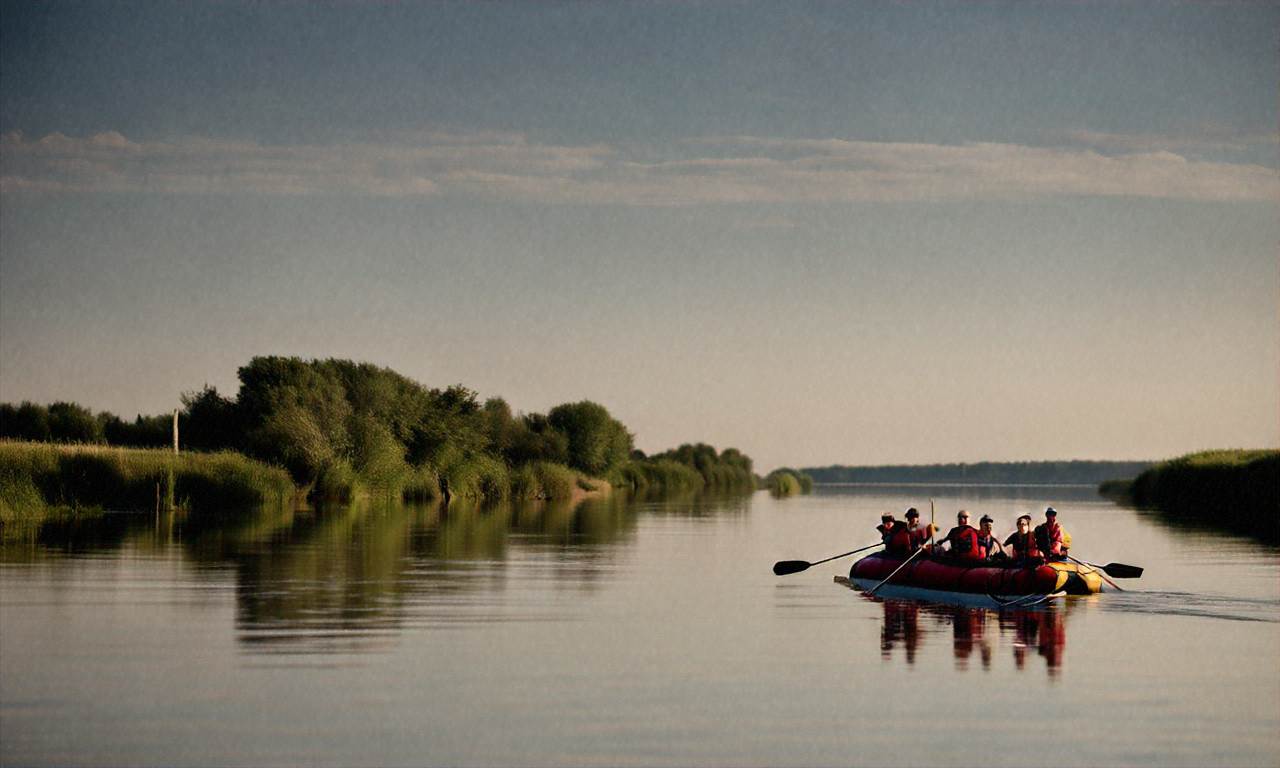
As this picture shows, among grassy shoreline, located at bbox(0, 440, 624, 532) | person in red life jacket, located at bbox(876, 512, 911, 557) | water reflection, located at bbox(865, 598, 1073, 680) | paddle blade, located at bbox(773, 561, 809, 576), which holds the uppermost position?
→ grassy shoreline, located at bbox(0, 440, 624, 532)

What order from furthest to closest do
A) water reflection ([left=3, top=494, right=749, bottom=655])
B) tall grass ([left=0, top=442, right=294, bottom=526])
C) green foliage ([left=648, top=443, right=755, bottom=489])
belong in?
green foliage ([left=648, top=443, right=755, bottom=489]) → tall grass ([left=0, top=442, right=294, bottom=526]) → water reflection ([left=3, top=494, right=749, bottom=655])

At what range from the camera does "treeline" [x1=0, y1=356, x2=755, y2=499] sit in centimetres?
4741

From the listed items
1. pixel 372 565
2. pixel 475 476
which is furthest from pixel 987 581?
pixel 475 476

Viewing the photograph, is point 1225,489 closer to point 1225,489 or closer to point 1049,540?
point 1225,489

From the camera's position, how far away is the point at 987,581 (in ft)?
66.0

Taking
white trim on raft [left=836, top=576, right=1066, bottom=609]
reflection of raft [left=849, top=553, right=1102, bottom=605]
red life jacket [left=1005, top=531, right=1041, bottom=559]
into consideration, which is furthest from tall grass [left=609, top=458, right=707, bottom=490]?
red life jacket [left=1005, top=531, right=1041, bottom=559]

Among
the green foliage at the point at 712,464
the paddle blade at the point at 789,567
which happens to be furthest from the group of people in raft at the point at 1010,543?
the green foliage at the point at 712,464

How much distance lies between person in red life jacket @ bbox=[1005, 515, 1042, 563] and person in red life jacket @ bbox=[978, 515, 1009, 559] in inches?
9.2

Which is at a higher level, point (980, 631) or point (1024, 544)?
point (1024, 544)

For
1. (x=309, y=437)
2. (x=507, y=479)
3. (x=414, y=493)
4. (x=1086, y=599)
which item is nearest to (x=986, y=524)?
(x=1086, y=599)

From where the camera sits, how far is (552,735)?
10516 mm

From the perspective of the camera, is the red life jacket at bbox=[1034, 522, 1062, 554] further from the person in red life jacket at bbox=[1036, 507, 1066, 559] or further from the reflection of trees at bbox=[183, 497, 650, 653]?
the reflection of trees at bbox=[183, 497, 650, 653]

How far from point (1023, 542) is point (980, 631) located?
4.14m

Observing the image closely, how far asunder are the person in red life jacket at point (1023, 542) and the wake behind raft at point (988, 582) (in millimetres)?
339
